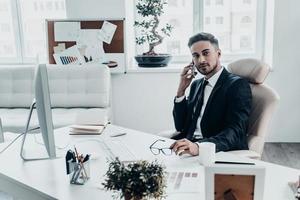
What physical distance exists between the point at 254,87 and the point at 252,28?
2.04 m

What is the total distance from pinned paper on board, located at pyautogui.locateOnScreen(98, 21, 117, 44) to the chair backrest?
1.91 metres

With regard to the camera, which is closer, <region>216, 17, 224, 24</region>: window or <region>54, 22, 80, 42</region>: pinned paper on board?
<region>54, 22, 80, 42</region>: pinned paper on board

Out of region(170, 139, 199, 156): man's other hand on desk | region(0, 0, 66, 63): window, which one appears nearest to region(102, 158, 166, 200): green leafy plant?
region(170, 139, 199, 156): man's other hand on desk

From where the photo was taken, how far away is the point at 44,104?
5.95 feet

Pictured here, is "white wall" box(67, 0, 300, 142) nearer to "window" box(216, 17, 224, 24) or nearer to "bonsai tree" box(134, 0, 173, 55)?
"bonsai tree" box(134, 0, 173, 55)

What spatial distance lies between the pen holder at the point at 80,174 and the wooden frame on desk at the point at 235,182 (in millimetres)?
584

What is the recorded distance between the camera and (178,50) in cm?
437

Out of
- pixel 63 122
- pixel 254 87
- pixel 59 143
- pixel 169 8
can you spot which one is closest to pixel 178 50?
pixel 169 8

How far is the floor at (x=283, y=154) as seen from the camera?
3.52m

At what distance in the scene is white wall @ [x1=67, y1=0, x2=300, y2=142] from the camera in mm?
3855

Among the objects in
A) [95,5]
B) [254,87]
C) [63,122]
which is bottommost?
[63,122]

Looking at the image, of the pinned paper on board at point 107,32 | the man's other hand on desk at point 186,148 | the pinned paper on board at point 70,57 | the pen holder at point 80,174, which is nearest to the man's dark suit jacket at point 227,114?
the man's other hand on desk at point 186,148

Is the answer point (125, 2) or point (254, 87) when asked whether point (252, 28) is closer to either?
point (125, 2)

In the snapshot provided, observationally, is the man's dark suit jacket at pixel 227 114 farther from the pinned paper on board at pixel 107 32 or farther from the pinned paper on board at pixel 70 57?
the pinned paper on board at pixel 70 57
